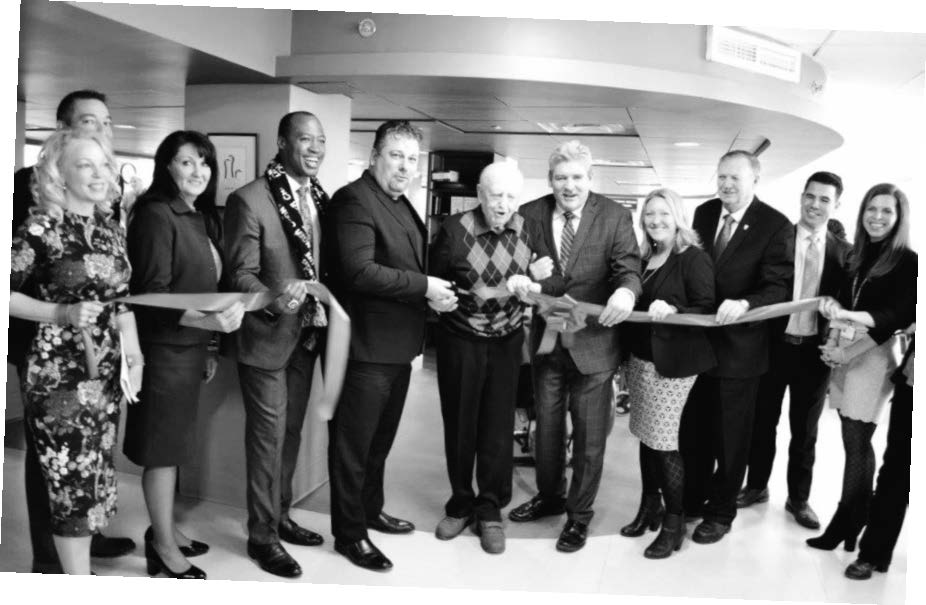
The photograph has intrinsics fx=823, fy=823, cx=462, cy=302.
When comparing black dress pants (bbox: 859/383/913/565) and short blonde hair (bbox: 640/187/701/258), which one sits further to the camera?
Answer: short blonde hair (bbox: 640/187/701/258)

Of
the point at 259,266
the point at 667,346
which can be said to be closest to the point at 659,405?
the point at 667,346

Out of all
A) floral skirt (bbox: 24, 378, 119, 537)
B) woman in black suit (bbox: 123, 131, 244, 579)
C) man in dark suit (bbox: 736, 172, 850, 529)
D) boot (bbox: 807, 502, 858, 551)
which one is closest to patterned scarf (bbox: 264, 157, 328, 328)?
woman in black suit (bbox: 123, 131, 244, 579)

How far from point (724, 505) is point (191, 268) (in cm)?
259

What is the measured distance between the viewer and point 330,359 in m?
3.24

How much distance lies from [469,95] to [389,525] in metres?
2.07

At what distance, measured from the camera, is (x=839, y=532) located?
3.70 metres

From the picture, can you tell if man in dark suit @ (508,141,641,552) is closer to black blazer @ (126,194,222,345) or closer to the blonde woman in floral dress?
black blazer @ (126,194,222,345)

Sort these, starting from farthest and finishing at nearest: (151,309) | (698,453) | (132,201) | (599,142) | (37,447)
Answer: (599,142), (698,453), (132,201), (151,309), (37,447)

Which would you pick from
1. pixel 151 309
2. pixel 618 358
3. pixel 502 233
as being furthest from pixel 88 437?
pixel 618 358

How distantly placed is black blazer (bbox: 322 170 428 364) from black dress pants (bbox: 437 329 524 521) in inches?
8.6

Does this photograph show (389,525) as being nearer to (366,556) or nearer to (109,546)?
(366,556)

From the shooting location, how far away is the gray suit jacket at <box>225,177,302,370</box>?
129 inches

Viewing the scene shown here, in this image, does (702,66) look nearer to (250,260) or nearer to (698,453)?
(698,453)

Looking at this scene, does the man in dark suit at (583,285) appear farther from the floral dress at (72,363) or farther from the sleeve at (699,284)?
the floral dress at (72,363)
